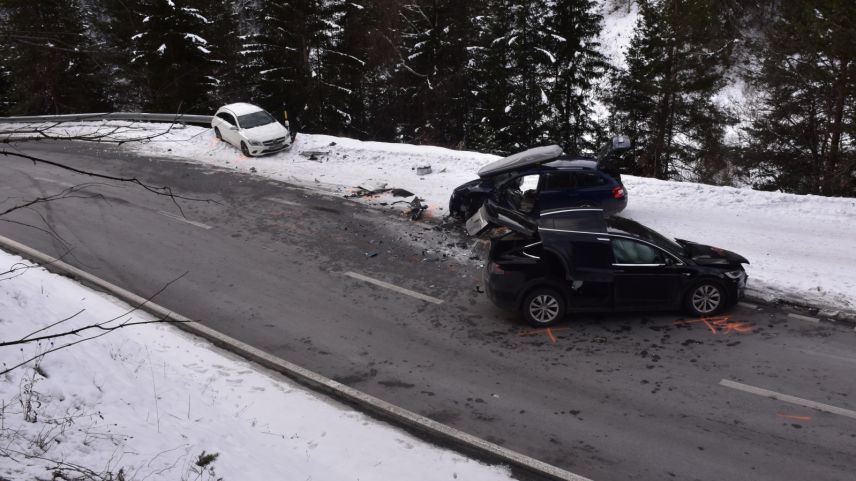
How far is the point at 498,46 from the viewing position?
30359 millimetres

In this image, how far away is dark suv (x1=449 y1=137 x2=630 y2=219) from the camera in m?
12.1

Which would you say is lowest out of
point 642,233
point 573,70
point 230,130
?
point 642,233

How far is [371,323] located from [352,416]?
104 inches

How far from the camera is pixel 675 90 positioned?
87.1ft

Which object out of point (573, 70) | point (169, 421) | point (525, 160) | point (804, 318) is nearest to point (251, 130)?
point (525, 160)

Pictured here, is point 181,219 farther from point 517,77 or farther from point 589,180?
point 517,77

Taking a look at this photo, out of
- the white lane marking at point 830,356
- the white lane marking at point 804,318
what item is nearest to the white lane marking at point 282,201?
the white lane marking at point 804,318

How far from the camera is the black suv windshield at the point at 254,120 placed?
21661mm

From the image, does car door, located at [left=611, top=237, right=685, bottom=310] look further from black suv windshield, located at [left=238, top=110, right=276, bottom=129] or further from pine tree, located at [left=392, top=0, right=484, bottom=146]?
pine tree, located at [left=392, top=0, right=484, bottom=146]

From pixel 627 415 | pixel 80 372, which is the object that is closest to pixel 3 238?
pixel 80 372

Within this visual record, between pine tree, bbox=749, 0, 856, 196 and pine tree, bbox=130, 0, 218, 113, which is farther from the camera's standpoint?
pine tree, bbox=130, 0, 218, 113

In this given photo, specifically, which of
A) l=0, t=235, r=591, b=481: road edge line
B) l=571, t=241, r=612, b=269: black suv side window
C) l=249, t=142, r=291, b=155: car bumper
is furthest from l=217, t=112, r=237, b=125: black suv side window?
l=571, t=241, r=612, b=269: black suv side window

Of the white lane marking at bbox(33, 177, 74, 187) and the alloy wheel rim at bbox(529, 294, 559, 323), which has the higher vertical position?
the white lane marking at bbox(33, 177, 74, 187)

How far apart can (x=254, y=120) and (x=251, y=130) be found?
80cm
